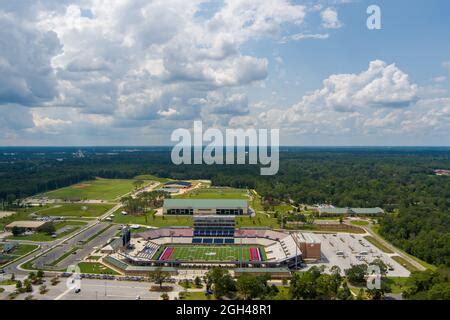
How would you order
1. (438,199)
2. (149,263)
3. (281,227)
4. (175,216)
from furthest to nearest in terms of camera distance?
(438,199) < (175,216) < (281,227) < (149,263)

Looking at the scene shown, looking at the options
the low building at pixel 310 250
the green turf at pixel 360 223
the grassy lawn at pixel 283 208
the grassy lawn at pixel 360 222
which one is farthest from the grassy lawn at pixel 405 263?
the grassy lawn at pixel 283 208

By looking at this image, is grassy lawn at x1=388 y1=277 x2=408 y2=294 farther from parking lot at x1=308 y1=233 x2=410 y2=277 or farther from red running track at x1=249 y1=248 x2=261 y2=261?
→ red running track at x1=249 y1=248 x2=261 y2=261

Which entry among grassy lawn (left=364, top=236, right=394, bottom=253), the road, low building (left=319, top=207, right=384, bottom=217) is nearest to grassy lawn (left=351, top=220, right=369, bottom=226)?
low building (left=319, top=207, right=384, bottom=217)

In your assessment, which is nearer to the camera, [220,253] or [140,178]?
[220,253]

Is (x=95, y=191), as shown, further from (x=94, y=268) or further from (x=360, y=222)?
(x=360, y=222)

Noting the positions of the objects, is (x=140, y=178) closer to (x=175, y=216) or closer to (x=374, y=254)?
(x=175, y=216)

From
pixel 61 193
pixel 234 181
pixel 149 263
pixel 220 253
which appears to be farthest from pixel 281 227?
pixel 61 193
